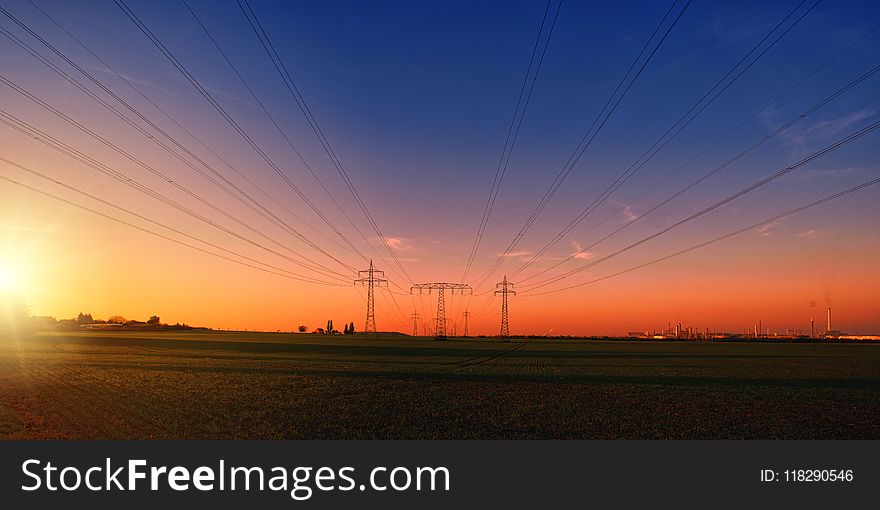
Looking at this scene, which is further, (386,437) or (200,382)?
(200,382)

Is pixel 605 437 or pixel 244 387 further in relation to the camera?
pixel 244 387

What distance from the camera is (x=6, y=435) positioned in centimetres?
1791

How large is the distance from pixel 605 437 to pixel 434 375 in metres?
25.8

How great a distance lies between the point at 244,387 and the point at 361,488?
2291cm

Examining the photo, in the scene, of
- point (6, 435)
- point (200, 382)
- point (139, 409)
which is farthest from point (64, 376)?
point (6, 435)

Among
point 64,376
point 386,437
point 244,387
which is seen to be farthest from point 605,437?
point 64,376

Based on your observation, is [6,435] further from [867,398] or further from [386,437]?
[867,398]

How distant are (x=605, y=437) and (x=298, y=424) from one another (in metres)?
10.3

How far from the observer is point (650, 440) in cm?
1828

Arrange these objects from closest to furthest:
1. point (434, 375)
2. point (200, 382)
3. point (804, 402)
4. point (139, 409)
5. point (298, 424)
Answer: point (298, 424) < point (139, 409) < point (804, 402) < point (200, 382) < point (434, 375)

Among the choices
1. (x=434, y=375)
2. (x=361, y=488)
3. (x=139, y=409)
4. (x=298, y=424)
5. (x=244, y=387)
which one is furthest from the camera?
(x=434, y=375)

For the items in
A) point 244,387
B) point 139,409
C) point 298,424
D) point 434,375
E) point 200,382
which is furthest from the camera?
point 434,375

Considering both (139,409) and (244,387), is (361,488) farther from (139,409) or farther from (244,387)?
(244,387)

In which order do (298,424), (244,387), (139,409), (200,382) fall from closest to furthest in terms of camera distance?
(298,424)
(139,409)
(244,387)
(200,382)
